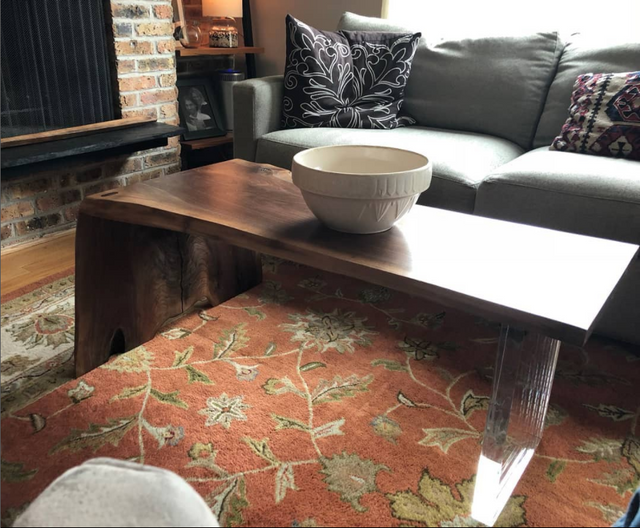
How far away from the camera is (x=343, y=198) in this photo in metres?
1.11

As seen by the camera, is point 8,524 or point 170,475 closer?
point 170,475

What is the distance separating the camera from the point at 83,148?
2150mm

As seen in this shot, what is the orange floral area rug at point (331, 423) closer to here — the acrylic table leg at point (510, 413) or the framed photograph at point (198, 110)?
the acrylic table leg at point (510, 413)

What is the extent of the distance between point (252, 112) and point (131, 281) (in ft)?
3.32

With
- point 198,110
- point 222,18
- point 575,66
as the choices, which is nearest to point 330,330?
point 575,66

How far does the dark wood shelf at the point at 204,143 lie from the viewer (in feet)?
9.57

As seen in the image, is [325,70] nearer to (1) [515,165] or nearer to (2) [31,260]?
(1) [515,165]

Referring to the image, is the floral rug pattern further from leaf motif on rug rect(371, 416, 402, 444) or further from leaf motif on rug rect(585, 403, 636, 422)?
leaf motif on rug rect(585, 403, 636, 422)

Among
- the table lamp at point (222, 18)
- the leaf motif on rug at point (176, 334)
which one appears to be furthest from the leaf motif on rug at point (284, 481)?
the table lamp at point (222, 18)

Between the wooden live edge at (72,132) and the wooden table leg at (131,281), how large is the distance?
91 cm

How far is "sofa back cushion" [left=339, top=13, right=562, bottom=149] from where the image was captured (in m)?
2.24

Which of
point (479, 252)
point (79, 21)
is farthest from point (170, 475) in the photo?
point (79, 21)

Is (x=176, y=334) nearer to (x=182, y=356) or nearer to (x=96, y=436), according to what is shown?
(x=182, y=356)

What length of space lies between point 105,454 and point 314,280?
0.99 metres
